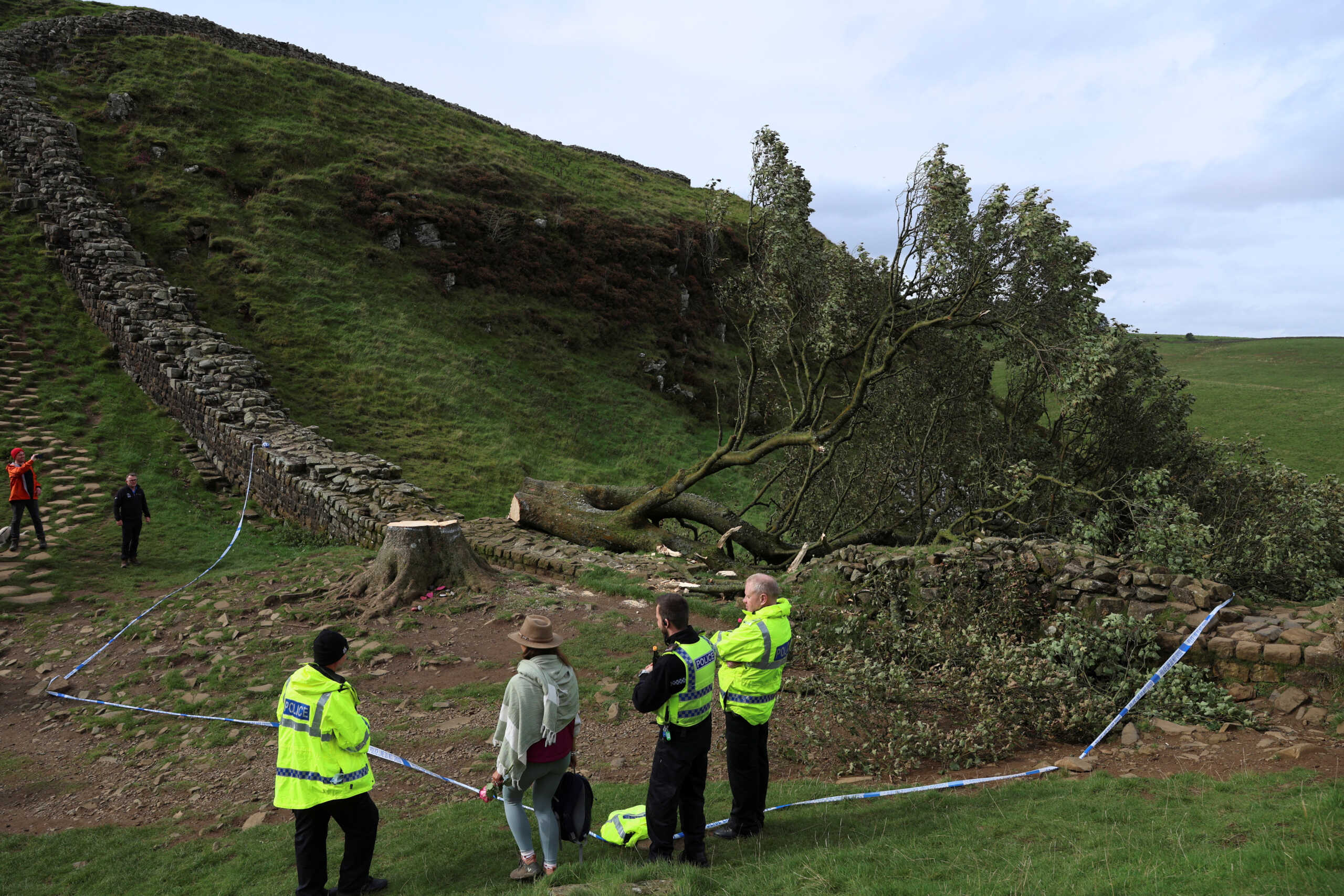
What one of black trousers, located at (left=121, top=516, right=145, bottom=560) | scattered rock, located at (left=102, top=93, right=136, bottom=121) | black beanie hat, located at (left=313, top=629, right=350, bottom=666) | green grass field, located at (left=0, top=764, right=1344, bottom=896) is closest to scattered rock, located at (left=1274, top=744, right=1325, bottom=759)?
green grass field, located at (left=0, top=764, right=1344, bottom=896)

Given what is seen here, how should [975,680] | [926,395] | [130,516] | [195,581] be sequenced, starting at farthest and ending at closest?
[926,395] < [130,516] < [195,581] < [975,680]

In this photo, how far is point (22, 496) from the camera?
1273 cm

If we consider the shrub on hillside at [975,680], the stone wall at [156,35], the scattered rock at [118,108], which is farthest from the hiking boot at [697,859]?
the stone wall at [156,35]

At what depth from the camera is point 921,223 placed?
13461 mm

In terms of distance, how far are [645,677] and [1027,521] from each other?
460 inches

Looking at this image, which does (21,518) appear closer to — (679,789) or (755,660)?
(679,789)

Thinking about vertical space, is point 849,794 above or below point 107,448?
below

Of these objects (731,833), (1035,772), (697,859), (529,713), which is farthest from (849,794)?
(529,713)

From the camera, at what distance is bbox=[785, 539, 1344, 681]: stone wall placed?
7.56 m

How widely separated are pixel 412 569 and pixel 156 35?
136ft

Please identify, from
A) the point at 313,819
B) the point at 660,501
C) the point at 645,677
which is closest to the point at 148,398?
the point at 660,501

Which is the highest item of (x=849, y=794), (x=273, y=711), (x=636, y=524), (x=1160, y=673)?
(x=636, y=524)

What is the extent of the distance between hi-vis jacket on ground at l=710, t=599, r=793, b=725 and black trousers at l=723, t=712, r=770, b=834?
87 mm

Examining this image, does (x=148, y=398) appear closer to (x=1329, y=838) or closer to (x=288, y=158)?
(x=288, y=158)
